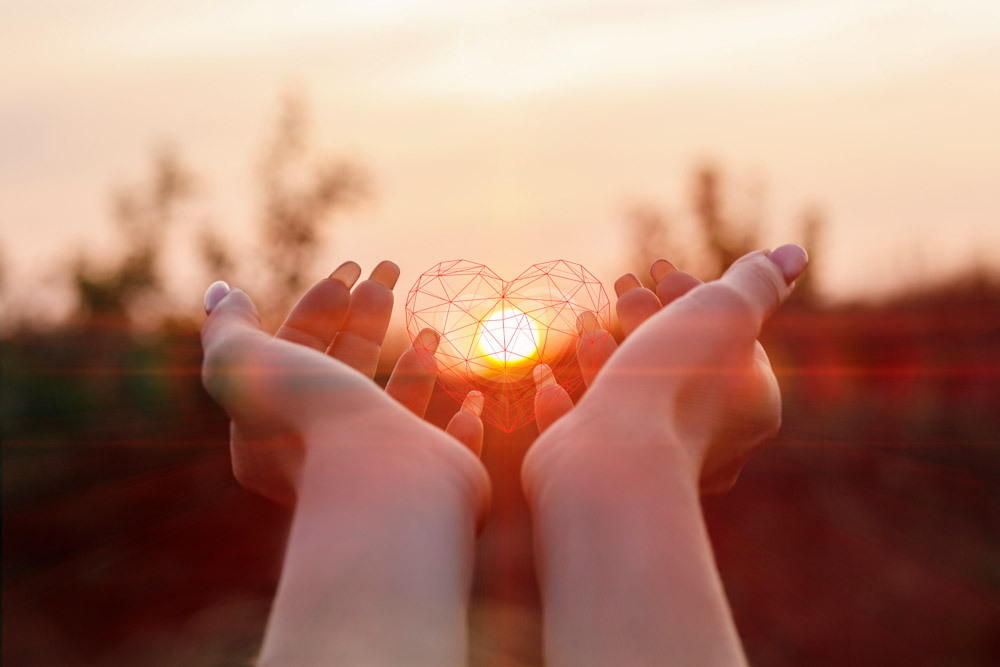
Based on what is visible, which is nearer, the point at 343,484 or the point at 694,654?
the point at 694,654

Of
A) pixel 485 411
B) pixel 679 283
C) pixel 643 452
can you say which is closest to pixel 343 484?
pixel 643 452

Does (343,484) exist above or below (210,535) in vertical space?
above

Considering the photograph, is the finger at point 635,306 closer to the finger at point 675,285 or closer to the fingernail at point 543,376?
the finger at point 675,285

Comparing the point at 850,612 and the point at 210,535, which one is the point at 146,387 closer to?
the point at 210,535

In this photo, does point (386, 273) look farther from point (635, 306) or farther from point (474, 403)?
point (635, 306)

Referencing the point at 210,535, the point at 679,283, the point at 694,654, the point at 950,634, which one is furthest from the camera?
the point at 210,535

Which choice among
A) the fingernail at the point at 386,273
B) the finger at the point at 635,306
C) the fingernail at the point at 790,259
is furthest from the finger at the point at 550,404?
the fingernail at the point at 790,259

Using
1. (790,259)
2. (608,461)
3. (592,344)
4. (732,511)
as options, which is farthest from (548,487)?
(732,511)
